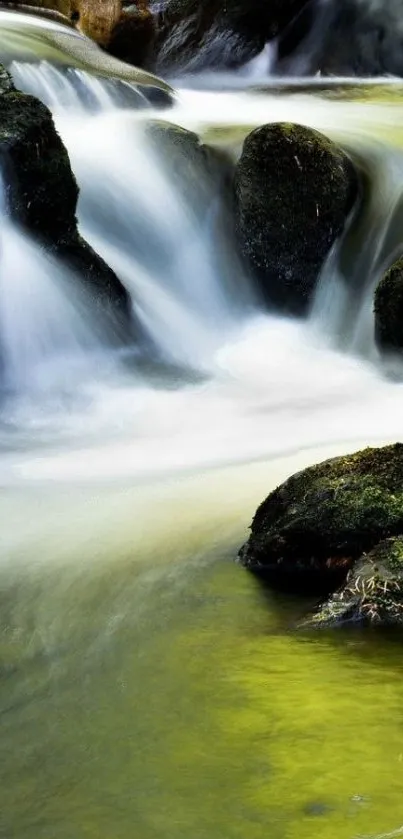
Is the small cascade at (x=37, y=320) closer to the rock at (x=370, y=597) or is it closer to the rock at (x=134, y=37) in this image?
the rock at (x=370, y=597)

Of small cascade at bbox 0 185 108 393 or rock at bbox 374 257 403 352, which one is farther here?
rock at bbox 374 257 403 352

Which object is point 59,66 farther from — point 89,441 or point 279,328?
point 89,441

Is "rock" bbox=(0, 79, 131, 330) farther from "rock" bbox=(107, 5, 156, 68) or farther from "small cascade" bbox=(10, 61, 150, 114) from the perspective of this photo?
"rock" bbox=(107, 5, 156, 68)

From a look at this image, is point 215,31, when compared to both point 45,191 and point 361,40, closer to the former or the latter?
point 361,40

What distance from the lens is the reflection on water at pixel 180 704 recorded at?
2193mm

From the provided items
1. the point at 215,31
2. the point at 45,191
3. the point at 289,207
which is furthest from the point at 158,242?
the point at 215,31

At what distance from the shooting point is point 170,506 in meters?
4.93

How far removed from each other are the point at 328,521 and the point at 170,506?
4.30 ft

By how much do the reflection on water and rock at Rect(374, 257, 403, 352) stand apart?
406 cm

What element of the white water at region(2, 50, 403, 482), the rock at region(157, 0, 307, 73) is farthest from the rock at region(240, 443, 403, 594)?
the rock at region(157, 0, 307, 73)

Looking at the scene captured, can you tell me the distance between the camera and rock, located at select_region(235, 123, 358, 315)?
29.5 feet

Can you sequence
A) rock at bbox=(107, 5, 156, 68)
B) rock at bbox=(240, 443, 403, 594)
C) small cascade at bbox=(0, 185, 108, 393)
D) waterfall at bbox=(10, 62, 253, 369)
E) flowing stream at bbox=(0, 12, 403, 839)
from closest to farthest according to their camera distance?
flowing stream at bbox=(0, 12, 403, 839) < rock at bbox=(240, 443, 403, 594) < small cascade at bbox=(0, 185, 108, 393) < waterfall at bbox=(10, 62, 253, 369) < rock at bbox=(107, 5, 156, 68)

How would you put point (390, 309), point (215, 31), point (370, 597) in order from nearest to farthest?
point (370, 597)
point (390, 309)
point (215, 31)

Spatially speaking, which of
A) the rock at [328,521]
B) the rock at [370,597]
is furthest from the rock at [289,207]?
the rock at [370,597]
